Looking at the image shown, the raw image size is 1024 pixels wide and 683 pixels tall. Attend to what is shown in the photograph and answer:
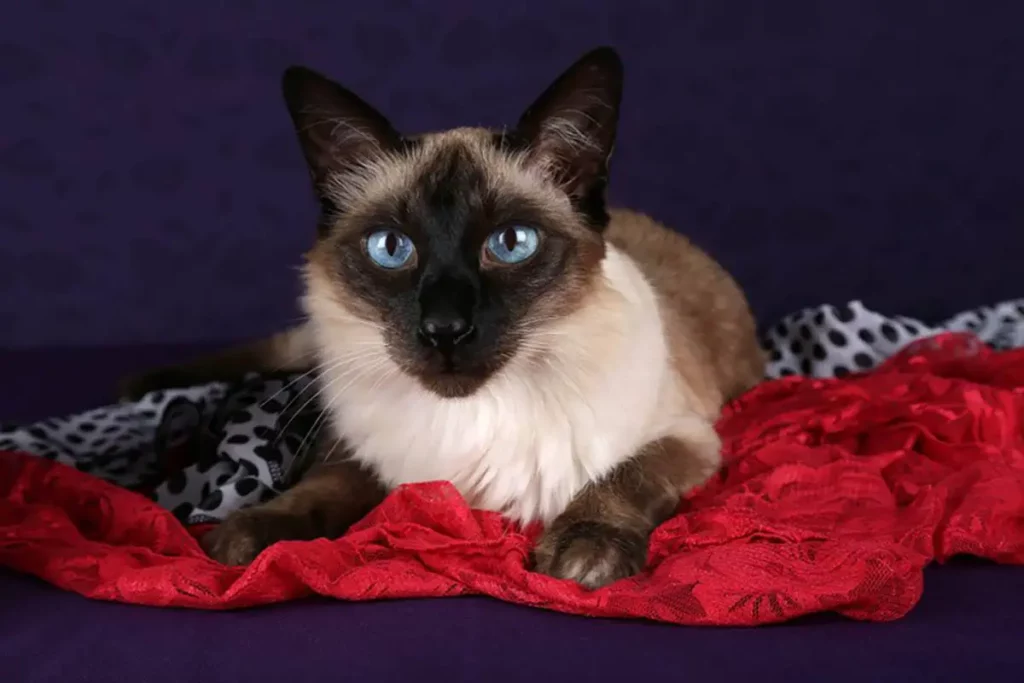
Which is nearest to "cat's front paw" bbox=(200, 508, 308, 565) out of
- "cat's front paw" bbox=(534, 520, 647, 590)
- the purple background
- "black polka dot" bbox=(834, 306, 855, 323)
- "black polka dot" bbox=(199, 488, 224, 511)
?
"black polka dot" bbox=(199, 488, 224, 511)

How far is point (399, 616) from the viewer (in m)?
1.30

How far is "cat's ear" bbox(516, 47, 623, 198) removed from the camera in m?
1.47

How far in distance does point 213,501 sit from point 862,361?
1550mm

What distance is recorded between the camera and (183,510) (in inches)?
66.7

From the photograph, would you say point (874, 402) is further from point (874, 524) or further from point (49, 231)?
point (49, 231)

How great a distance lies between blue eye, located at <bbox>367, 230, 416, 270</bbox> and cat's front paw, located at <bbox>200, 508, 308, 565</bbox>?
429 millimetres

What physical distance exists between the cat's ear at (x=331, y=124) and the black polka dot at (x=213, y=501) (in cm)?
55

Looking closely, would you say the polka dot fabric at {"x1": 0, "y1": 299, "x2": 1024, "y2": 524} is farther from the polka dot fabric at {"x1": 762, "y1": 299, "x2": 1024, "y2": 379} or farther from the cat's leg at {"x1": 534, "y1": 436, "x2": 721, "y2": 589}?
the cat's leg at {"x1": 534, "y1": 436, "x2": 721, "y2": 589}

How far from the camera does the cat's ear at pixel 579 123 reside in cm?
147

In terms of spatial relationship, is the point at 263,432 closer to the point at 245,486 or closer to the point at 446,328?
Result: the point at 245,486

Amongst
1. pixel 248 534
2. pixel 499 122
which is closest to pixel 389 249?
pixel 248 534

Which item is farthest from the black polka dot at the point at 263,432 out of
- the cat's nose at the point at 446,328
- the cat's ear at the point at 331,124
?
the cat's nose at the point at 446,328

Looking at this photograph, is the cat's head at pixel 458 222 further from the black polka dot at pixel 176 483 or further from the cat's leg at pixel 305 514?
the black polka dot at pixel 176 483

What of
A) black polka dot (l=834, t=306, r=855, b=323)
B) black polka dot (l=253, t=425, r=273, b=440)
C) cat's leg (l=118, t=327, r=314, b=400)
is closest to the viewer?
black polka dot (l=253, t=425, r=273, b=440)
